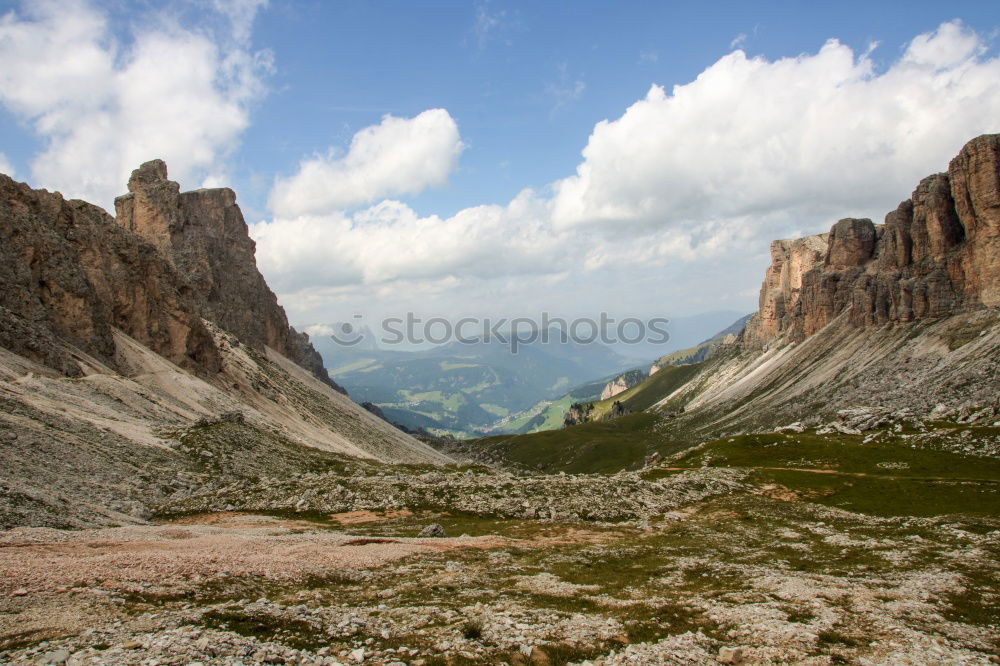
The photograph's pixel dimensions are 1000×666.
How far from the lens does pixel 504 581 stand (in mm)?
29125

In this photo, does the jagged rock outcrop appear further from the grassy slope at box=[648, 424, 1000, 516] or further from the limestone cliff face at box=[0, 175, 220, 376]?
the grassy slope at box=[648, 424, 1000, 516]

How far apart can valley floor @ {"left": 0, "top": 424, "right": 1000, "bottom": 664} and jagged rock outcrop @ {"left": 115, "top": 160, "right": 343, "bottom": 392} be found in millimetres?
108422

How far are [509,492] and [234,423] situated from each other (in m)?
39.4

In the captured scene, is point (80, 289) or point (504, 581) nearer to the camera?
point (504, 581)

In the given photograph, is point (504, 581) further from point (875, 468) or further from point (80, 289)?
point (80, 289)

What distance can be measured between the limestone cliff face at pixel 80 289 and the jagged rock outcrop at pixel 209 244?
83.6 feet

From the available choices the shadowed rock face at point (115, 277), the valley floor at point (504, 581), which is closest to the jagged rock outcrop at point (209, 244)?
the shadowed rock face at point (115, 277)

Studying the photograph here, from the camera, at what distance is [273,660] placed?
16.9m

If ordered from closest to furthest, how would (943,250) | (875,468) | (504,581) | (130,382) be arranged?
(504,581), (875,468), (130,382), (943,250)

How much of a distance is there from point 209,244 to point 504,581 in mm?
161078

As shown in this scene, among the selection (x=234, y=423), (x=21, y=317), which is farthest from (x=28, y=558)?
(x=21, y=317)

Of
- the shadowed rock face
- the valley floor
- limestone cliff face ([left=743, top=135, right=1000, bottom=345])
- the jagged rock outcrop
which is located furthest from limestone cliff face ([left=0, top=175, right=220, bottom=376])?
limestone cliff face ([left=743, top=135, right=1000, bottom=345])

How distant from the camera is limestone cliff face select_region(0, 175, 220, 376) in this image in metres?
74.4

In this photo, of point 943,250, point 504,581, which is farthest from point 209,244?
point 943,250
